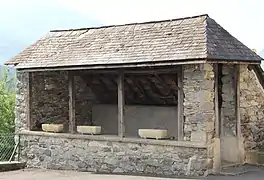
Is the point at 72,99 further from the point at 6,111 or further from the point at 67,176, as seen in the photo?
the point at 6,111

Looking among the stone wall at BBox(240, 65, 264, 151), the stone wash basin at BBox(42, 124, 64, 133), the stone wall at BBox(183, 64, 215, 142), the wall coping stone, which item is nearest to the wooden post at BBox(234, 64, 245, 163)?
the stone wall at BBox(240, 65, 264, 151)

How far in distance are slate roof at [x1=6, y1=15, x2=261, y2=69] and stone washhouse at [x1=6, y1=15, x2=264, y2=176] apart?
35mm

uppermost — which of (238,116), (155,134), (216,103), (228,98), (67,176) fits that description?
(228,98)

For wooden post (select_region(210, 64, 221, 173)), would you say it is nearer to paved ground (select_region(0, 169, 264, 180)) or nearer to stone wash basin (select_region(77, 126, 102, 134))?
paved ground (select_region(0, 169, 264, 180))

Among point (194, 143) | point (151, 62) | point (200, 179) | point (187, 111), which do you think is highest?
point (151, 62)

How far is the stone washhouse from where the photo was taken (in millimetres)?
11703

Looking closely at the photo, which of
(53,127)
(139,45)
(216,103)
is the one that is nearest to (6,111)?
(53,127)

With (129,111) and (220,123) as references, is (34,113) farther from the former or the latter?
(220,123)

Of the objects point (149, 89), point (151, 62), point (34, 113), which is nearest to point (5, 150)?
point (34, 113)

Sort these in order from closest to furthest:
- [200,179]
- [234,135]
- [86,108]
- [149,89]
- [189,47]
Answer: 1. [200,179]
2. [189,47]
3. [234,135]
4. [149,89]
5. [86,108]

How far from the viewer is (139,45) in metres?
13.1

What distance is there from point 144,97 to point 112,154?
103 inches

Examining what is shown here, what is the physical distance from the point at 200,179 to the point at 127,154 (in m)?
2.44

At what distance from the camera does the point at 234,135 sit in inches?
501
